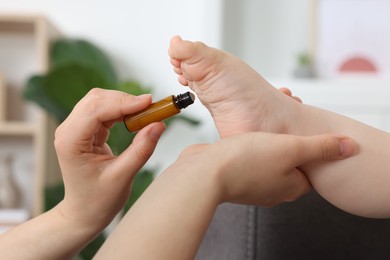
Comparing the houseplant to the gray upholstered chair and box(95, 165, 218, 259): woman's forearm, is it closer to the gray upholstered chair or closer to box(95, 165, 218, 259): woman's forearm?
the gray upholstered chair

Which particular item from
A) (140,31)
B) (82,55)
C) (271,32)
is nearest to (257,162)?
(82,55)

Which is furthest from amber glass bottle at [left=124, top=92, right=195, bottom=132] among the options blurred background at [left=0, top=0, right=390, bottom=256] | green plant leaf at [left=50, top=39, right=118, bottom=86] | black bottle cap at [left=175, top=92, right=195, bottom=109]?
blurred background at [left=0, top=0, right=390, bottom=256]

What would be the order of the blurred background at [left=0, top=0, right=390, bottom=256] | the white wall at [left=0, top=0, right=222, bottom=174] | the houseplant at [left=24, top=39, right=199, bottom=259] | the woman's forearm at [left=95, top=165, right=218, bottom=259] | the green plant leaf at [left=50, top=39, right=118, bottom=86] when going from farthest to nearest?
the white wall at [left=0, top=0, right=222, bottom=174]
the blurred background at [left=0, top=0, right=390, bottom=256]
the green plant leaf at [left=50, top=39, right=118, bottom=86]
the houseplant at [left=24, top=39, right=199, bottom=259]
the woman's forearm at [left=95, top=165, right=218, bottom=259]

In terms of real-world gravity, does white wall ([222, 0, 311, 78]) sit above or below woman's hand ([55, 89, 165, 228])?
above

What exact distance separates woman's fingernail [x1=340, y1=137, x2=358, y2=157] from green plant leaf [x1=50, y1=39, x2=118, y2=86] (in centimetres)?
190

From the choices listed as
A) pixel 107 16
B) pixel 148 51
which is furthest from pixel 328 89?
pixel 107 16

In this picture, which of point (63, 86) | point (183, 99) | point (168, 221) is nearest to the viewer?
point (168, 221)

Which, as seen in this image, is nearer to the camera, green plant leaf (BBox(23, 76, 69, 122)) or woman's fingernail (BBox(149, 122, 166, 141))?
woman's fingernail (BBox(149, 122, 166, 141))

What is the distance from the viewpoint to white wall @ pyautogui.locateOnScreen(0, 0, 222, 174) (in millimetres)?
2855

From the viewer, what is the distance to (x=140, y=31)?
2.88 metres

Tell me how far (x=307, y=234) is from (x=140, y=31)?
2.15 meters

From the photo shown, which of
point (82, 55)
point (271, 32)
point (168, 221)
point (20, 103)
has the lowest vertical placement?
point (20, 103)

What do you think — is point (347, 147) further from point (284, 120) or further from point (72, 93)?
point (72, 93)

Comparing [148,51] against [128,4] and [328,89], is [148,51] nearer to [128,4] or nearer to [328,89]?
[128,4]
